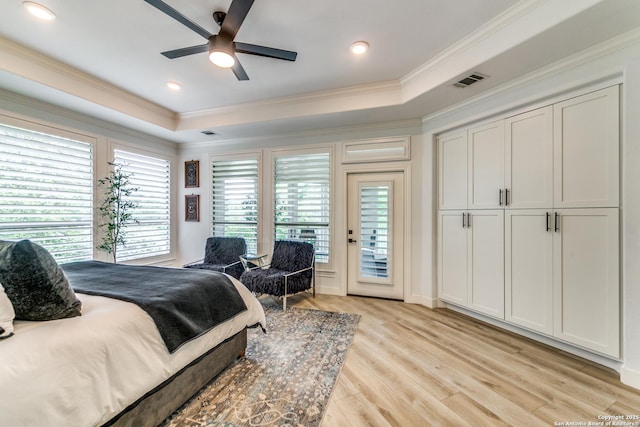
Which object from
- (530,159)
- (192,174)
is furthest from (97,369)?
(192,174)

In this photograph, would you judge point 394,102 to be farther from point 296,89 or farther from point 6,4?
point 6,4

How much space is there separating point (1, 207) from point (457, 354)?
4.82 metres

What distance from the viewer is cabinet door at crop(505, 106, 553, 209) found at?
8.11ft

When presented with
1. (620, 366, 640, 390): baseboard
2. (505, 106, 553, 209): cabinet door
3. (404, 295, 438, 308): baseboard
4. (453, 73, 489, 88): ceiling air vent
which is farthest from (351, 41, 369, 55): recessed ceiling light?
(620, 366, 640, 390): baseboard

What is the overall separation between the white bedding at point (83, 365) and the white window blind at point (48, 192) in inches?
94.4

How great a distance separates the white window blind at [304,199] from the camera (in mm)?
4129

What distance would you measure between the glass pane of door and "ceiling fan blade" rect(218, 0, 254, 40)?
2.59 metres

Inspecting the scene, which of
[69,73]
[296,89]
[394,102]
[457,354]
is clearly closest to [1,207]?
[69,73]

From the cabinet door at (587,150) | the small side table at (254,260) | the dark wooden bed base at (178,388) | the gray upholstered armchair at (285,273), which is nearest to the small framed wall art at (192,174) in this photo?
the small side table at (254,260)

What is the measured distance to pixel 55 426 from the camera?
1.03 metres

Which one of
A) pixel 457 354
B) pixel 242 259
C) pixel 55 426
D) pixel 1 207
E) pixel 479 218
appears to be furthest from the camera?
pixel 242 259

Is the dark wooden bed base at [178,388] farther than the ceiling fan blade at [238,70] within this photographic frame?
Answer: No

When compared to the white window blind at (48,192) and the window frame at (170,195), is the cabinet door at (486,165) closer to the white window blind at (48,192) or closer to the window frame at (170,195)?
the window frame at (170,195)

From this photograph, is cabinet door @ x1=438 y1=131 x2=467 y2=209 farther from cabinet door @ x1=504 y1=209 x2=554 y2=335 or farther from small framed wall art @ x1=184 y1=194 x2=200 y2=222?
small framed wall art @ x1=184 y1=194 x2=200 y2=222
